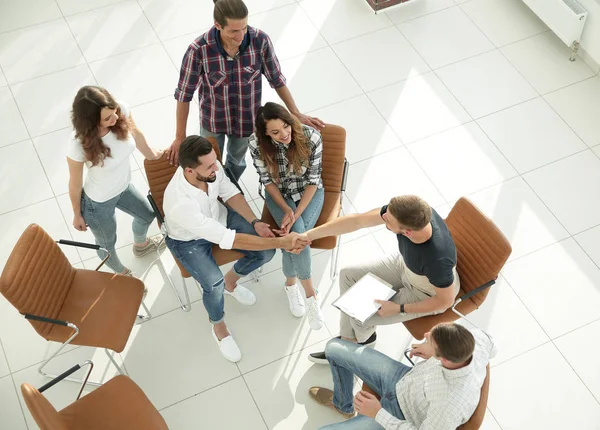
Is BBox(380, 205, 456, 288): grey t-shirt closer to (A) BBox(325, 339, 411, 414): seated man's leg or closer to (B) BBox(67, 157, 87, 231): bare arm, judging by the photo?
(A) BBox(325, 339, 411, 414): seated man's leg

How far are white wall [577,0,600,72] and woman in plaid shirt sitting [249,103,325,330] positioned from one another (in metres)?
2.67

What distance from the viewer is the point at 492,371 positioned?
3949 mm

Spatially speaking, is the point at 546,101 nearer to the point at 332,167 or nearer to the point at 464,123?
the point at 464,123

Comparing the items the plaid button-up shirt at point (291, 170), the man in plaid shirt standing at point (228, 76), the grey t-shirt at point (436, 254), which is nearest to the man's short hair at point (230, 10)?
the man in plaid shirt standing at point (228, 76)

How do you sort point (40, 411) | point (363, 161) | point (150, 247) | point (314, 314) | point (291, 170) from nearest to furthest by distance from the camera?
point (40, 411) → point (291, 170) → point (314, 314) → point (150, 247) → point (363, 161)

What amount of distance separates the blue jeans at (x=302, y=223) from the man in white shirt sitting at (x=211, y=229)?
107 millimetres

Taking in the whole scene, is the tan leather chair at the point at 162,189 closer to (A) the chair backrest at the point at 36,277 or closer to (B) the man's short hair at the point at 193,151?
(B) the man's short hair at the point at 193,151

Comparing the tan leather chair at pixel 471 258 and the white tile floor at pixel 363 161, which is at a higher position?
the tan leather chair at pixel 471 258

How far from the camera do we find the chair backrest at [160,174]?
12.9 feet

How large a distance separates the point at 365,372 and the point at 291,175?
121 centimetres

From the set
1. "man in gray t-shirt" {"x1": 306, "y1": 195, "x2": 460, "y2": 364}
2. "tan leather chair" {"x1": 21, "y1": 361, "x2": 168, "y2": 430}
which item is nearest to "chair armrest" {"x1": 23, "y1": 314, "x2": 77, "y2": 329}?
"tan leather chair" {"x1": 21, "y1": 361, "x2": 168, "y2": 430}

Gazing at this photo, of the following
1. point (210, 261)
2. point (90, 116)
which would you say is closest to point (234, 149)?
point (210, 261)

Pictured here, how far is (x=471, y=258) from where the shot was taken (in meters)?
3.56

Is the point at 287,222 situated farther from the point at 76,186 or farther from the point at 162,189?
the point at 76,186
